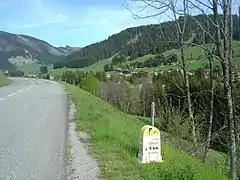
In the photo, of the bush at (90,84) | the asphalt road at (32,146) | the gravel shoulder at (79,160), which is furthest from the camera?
the bush at (90,84)

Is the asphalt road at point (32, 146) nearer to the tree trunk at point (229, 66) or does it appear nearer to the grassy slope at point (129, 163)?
the grassy slope at point (129, 163)

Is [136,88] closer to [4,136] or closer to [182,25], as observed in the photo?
[182,25]

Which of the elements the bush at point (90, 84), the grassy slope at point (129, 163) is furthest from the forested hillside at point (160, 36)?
the bush at point (90, 84)

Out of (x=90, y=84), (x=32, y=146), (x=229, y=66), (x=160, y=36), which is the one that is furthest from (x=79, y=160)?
(x=90, y=84)

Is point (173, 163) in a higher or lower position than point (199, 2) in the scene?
lower

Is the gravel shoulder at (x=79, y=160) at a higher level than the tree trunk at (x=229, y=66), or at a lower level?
lower

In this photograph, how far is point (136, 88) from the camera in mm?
74125

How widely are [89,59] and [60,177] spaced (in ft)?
499

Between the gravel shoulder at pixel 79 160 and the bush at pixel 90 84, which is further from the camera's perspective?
the bush at pixel 90 84

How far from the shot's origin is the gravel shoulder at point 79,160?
727cm

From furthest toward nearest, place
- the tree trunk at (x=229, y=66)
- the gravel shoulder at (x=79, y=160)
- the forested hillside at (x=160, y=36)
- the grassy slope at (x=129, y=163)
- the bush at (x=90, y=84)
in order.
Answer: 1. the bush at (x=90, y=84)
2. the forested hillside at (x=160, y=36)
3. the tree trunk at (x=229, y=66)
4. the gravel shoulder at (x=79, y=160)
5. the grassy slope at (x=129, y=163)

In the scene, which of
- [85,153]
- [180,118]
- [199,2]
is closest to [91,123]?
[85,153]

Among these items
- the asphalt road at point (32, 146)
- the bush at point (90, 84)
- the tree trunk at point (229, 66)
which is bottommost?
the bush at point (90, 84)

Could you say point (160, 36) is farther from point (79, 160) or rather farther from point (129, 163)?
point (129, 163)
